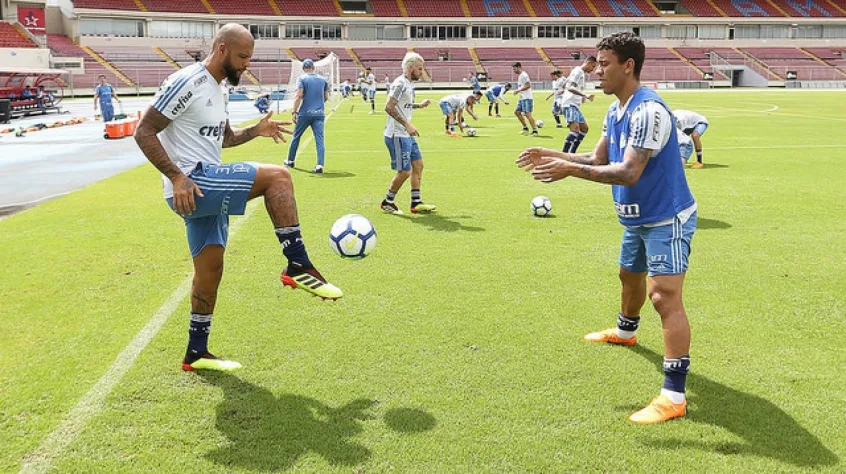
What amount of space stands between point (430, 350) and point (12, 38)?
208ft

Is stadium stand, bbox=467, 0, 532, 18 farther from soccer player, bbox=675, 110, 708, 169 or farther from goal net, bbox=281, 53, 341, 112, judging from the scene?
soccer player, bbox=675, 110, 708, 169

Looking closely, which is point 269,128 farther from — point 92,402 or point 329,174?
point 329,174

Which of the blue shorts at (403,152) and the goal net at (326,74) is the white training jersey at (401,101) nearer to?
the blue shorts at (403,152)

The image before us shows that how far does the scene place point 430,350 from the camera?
4867mm

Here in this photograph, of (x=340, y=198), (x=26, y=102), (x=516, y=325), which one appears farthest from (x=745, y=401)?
(x=26, y=102)

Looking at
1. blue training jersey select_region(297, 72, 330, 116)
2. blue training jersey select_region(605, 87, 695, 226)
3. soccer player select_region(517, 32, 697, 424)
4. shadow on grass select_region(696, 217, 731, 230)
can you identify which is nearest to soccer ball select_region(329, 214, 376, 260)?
soccer player select_region(517, 32, 697, 424)

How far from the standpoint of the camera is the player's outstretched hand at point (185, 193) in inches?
151

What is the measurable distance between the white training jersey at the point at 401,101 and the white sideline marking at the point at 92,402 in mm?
4822

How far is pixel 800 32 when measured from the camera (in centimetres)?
8006

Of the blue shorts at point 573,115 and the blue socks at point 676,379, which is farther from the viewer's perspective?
the blue shorts at point 573,115

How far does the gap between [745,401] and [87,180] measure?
43.8 ft

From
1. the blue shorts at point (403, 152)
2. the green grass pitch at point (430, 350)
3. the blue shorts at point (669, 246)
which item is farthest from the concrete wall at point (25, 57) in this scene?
the blue shorts at point (669, 246)

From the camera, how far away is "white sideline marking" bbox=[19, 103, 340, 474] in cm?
342

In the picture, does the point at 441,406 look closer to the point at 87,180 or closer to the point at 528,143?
the point at 87,180
